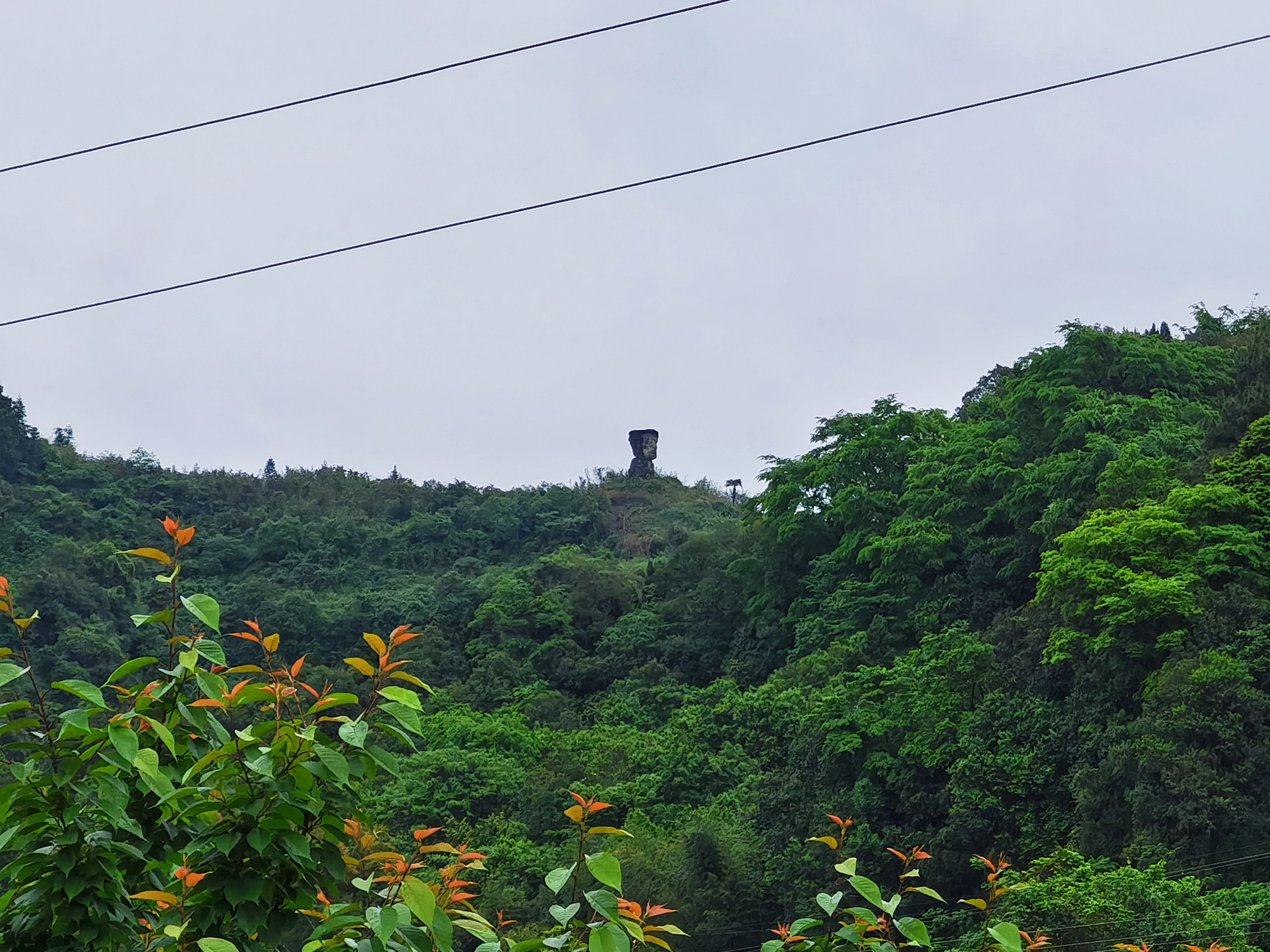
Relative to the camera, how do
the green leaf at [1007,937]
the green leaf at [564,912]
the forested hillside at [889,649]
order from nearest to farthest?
the green leaf at [564,912] → the green leaf at [1007,937] → the forested hillside at [889,649]

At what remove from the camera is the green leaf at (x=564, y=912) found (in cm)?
194

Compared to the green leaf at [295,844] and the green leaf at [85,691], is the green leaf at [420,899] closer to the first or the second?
the green leaf at [295,844]

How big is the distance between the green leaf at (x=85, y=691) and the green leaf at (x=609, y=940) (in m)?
0.81

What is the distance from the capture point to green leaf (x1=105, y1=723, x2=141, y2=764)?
2047 millimetres

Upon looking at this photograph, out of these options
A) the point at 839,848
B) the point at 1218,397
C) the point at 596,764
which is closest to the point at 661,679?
the point at 596,764

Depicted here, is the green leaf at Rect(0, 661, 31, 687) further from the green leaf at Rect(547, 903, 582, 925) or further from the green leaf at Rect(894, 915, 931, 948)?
the green leaf at Rect(894, 915, 931, 948)

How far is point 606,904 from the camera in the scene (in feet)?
6.32

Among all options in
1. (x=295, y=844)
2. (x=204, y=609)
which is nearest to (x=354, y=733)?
(x=295, y=844)

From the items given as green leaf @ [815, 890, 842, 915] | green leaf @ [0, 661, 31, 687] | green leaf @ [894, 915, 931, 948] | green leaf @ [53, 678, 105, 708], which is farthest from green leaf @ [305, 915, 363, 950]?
green leaf @ [894, 915, 931, 948]

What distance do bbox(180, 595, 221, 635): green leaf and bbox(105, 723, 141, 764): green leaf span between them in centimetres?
20

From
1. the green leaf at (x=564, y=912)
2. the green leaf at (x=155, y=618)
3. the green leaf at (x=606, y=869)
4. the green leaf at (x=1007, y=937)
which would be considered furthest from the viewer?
the green leaf at (x=155, y=618)

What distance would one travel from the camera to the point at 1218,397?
75.3 feet

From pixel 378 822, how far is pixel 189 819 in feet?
64.8

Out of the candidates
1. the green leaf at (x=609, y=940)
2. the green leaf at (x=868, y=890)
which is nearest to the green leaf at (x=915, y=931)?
the green leaf at (x=868, y=890)
